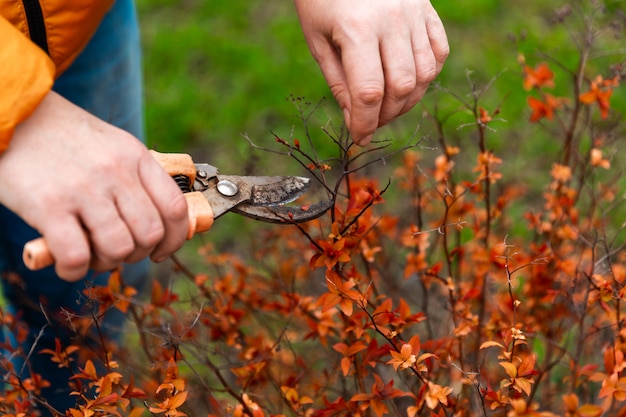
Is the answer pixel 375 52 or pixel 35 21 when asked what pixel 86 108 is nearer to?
pixel 35 21

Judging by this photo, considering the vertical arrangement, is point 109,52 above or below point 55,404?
above

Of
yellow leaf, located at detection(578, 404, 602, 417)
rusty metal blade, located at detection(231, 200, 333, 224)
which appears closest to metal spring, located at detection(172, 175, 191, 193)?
rusty metal blade, located at detection(231, 200, 333, 224)

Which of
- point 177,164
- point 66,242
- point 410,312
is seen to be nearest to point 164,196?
point 66,242

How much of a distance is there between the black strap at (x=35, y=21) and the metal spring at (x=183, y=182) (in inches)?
21.2

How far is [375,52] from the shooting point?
1.51m

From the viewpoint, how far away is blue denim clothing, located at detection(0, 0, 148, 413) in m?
2.24

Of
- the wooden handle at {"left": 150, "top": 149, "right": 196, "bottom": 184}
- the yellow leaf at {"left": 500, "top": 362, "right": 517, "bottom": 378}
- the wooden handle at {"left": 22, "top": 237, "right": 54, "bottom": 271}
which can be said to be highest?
the wooden handle at {"left": 22, "top": 237, "right": 54, "bottom": 271}

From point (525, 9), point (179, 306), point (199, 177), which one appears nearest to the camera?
point (199, 177)

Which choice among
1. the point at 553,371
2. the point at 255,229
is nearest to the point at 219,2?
the point at 255,229

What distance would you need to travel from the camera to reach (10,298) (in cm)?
255

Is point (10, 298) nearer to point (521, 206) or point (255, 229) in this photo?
point (255, 229)

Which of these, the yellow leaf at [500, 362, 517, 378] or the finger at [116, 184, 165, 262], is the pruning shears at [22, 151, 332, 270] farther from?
the yellow leaf at [500, 362, 517, 378]

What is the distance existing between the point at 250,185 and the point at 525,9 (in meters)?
3.80

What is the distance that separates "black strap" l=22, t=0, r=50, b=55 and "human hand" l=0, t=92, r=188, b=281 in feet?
1.61
